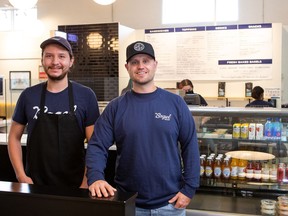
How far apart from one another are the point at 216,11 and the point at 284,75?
1688 millimetres

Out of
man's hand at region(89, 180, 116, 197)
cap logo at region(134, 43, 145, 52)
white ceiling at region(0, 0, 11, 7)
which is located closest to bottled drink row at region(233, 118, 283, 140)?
cap logo at region(134, 43, 145, 52)

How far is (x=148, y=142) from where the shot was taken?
1836 mm

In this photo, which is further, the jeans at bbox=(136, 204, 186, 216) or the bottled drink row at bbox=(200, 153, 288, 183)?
the bottled drink row at bbox=(200, 153, 288, 183)

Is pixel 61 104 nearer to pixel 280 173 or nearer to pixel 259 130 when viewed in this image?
pixel 259 130

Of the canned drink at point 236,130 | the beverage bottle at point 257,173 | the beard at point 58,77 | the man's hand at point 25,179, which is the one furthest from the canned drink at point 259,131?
the man's hand at point 25,179

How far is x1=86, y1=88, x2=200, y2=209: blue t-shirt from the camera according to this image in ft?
6.04

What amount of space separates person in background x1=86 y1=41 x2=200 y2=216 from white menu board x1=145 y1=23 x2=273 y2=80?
15.8ft

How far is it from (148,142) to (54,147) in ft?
1.75

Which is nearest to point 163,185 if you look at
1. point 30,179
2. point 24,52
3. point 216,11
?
point 30,179

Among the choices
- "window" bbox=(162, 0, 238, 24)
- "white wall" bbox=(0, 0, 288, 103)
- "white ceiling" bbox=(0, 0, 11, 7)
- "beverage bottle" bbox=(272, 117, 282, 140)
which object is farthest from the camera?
"white ceiling" bbox=(0, 0, 11, 7)

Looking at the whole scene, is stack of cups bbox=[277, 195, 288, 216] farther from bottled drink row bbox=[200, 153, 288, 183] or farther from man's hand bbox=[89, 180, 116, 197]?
man's hand bbox=[89, 180, 116, 197]

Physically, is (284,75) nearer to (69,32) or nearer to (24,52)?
(69,32)

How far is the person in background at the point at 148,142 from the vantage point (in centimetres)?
184

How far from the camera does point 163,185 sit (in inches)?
73.6
